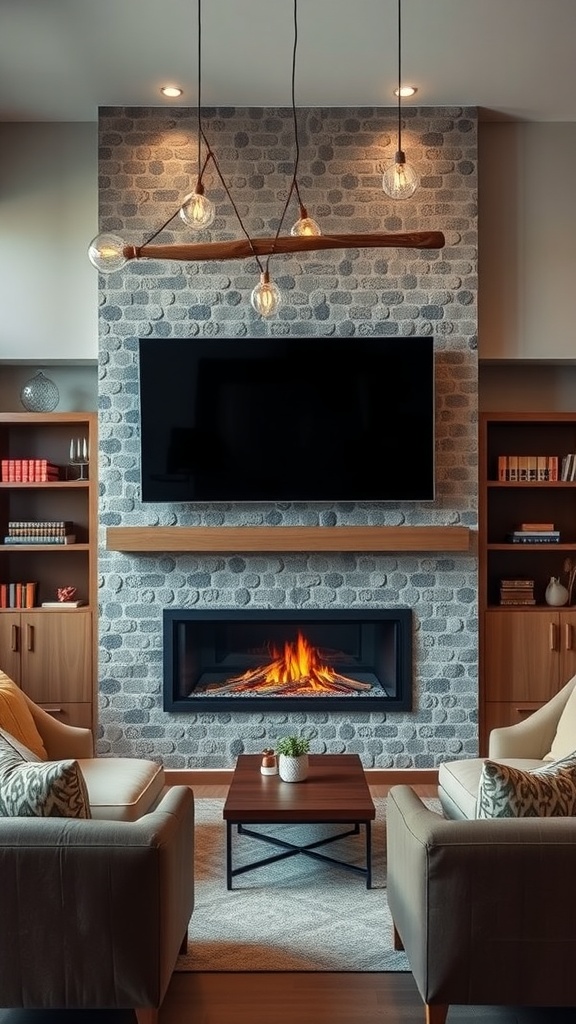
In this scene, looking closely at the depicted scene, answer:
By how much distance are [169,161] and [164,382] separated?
4.08 feet

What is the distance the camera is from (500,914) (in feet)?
7.38

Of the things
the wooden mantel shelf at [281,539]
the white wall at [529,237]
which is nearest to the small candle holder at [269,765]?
the wooden mantel shelf at [281,539]

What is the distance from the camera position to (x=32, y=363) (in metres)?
5.25

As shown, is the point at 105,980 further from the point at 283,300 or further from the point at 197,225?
the point at 283,300

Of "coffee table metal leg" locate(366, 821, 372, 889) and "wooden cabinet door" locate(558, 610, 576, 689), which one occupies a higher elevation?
"wooden cabinet door" locate(558, 610, 576, 689)

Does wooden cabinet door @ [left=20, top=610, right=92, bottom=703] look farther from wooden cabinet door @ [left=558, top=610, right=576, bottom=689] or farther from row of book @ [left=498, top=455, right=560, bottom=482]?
wooden cabinet door @ [left=558, top=610, right=576, bottom=689]

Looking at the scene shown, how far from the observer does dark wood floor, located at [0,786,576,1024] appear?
8.42 ft

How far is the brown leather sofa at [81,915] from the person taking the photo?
2.24 m

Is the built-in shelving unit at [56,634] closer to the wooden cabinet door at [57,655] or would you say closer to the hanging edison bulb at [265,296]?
the wooden cabinet door at [57,655]

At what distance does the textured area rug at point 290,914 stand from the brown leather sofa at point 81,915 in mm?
695

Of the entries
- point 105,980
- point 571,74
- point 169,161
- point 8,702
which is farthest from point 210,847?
point 571,74

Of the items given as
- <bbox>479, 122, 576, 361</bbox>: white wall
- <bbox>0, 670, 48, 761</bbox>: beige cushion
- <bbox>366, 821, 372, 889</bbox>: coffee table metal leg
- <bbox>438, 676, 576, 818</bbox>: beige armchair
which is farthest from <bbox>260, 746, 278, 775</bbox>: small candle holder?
<bbox>479, 122, 576, 361</bbox>: white wall

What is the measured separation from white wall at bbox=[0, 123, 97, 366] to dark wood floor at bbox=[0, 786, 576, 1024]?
3.47 m

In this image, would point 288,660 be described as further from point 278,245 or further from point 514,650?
point 278,245
